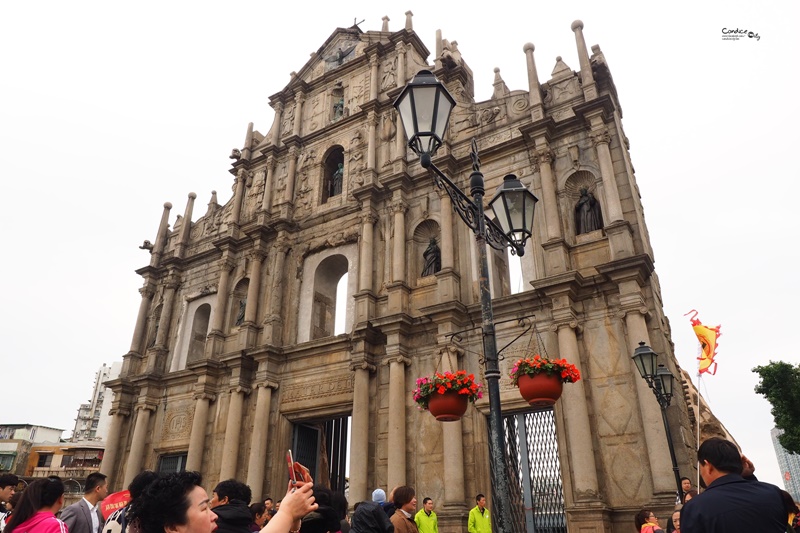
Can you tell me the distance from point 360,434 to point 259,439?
12.0 ft

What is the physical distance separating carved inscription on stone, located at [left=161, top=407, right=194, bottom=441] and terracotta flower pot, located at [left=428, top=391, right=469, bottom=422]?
13.8m

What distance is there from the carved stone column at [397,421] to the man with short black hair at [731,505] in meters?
10.9

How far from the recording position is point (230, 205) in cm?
2317

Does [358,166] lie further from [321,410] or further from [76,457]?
[76,457]

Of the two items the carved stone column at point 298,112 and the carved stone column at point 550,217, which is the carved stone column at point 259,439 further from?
the carved stone column at point 298,112

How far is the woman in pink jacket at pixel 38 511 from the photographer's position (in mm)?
4075

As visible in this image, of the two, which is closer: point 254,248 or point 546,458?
point 546,458

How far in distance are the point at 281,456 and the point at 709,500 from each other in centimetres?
1501

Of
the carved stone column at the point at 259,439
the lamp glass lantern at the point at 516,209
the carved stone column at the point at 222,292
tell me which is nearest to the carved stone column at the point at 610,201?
the lamp glass lantern at the point at 516,209

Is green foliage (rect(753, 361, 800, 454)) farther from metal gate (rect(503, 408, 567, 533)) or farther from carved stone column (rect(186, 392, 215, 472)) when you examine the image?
carved stone column (rect(186, 392, 215, 472))

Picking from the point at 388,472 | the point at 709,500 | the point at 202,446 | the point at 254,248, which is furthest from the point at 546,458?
the point at 254,248

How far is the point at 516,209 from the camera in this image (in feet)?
21.8

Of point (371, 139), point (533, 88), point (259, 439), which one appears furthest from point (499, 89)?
point (259, 439)

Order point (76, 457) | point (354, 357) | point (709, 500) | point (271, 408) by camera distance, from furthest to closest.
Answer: point (76, 457) < point (271, 408) < point (354, 357) < point (709, 500)
